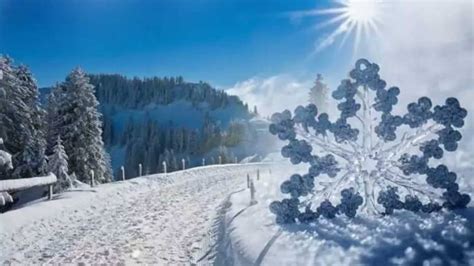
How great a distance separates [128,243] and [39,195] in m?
5.22

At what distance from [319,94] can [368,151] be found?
108 cm

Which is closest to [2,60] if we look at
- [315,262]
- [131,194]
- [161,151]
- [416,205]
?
[131,194]

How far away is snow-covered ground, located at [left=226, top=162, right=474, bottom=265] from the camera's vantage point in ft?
12.4

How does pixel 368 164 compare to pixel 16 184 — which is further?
pixel 16 184

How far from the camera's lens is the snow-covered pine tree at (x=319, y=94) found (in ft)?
18.7

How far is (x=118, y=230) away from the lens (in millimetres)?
6281

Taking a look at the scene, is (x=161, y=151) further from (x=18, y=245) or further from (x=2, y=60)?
(x=18, y=245)

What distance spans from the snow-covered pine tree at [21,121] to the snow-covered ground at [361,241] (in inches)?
237

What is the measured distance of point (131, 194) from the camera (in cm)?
1025

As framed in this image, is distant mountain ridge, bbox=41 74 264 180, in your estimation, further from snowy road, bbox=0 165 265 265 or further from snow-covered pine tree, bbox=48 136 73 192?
snowy road, bbox=0 165 265 265

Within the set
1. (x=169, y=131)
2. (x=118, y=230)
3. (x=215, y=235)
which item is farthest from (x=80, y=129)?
(x=169, y=131)

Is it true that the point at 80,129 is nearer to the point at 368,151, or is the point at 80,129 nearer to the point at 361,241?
the point at 368,151

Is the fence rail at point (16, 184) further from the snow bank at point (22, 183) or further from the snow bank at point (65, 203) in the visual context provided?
the snow bank at point (65, 203)

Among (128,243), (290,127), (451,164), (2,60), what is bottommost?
(128,243)
